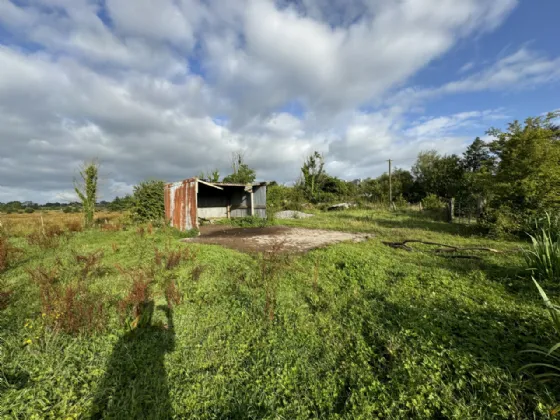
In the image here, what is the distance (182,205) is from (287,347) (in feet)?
31.7

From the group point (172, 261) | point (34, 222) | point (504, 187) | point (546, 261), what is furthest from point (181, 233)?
point (504, 187)

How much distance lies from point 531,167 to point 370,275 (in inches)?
317

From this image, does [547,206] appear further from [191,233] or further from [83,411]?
[191,233]

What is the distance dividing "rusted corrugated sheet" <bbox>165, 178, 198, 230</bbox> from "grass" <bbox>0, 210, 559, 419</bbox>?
19.7ft

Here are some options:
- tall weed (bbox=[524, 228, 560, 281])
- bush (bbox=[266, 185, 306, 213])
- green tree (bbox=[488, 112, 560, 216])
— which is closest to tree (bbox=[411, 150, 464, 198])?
bush (bbox=[266, 185, 306, 213])

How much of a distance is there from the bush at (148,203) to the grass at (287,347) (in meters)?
7.32

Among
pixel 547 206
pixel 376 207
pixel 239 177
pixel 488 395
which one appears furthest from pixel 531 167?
pixel 239 177

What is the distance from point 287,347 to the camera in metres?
2.77

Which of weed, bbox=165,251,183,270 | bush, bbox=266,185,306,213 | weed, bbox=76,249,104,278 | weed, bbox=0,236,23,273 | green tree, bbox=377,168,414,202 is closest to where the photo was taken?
weed, bbox=76,249,104,278

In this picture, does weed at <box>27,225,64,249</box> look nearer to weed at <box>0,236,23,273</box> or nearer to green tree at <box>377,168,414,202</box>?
weed at <box>0,236,23,273</box>

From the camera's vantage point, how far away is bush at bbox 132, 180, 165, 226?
11.7m

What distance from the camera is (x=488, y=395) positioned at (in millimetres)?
1944

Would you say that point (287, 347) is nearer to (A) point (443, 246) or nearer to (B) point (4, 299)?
(B) point (4, 299)

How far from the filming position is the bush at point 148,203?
1173 cm
